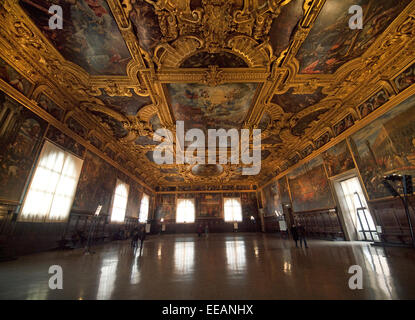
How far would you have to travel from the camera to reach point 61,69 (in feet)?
22.1

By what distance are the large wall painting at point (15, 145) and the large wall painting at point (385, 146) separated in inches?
593

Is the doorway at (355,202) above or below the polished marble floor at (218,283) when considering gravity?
above

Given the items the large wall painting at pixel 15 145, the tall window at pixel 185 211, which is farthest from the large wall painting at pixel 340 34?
the tall window at pixel 185 211

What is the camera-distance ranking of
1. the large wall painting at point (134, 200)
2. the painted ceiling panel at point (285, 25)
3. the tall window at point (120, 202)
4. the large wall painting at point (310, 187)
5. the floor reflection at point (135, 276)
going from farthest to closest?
the large wall painting at point (134, 200) → the tall window at point (120, 202) → the large wall painting at point (310, 187) → the painted ceiling panel at point (285, 25) → the floor reflection at point (135, 276)

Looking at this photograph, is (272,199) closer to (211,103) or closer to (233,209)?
(233,209)

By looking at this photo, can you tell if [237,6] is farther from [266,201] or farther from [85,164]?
[266,201]

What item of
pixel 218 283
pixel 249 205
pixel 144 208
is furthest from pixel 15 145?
pixel 249 205

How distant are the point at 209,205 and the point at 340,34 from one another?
2215 centimetres

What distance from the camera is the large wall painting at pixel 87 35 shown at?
4848 millimetres

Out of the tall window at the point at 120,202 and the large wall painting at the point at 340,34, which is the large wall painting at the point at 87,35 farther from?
the tall window at the point at 120,202

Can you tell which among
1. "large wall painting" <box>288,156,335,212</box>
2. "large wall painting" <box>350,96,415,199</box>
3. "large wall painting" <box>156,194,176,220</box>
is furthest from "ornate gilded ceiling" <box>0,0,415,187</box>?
"large wall painting" <box>156,194,176,220</box>

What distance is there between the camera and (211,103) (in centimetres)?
911
